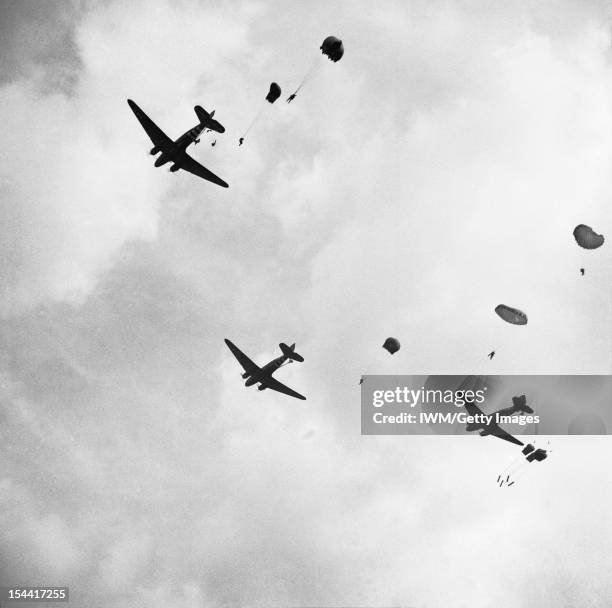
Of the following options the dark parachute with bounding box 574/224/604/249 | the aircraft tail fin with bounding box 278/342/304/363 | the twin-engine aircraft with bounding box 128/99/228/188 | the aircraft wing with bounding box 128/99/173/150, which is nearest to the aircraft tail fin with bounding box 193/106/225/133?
the twin-engine aircraft with bounding box 128/99/228/188

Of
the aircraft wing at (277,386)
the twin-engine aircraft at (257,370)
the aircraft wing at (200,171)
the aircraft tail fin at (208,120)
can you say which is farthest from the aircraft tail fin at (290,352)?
the aircraft tail fin at (208,120)

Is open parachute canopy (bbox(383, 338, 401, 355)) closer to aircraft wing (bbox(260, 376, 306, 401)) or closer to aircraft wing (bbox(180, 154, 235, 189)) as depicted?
aircraft wing (bbox(260, 376, 306, 401))

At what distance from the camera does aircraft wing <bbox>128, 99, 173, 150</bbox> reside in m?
56.0

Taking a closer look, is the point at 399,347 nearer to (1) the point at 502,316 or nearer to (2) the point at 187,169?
(1) the point at 502,316

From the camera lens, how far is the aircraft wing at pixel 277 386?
2677 inches

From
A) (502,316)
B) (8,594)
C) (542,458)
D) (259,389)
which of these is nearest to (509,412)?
(542,458)

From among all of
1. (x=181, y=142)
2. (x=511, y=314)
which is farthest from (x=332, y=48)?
(x=511, y=314)

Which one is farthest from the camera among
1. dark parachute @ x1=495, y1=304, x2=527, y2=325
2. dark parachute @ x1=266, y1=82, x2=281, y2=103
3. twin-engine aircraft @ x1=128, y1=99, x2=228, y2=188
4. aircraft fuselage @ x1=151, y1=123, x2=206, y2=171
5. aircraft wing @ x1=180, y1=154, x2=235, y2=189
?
aircraft wing @ x1=180, y1=154, x2=235, y2=189

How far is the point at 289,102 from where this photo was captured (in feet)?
156

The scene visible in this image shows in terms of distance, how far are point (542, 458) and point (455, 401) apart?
1001 centimetres

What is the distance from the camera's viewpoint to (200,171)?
61.4 m

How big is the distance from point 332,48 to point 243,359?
108 feet

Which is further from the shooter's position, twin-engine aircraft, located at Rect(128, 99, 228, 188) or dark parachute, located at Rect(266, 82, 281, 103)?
twin-engine aircraft, located at Rect(128, 99, 228, 188)

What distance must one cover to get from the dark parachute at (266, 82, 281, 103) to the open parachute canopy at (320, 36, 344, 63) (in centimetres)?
457
